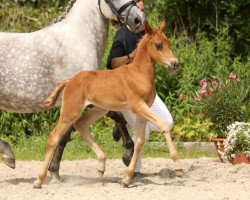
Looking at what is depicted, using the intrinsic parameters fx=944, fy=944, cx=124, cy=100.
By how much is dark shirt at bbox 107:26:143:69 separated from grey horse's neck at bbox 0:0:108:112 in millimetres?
443

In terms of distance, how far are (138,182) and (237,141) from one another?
1.40 metres

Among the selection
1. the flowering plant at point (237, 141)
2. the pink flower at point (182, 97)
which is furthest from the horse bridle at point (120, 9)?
the pink flower at point (182, 97)

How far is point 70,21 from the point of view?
941 cm

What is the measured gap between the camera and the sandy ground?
27.1 feet

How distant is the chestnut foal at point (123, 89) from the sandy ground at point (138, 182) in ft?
1.07

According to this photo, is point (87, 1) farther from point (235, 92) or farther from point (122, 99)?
point (235, 92)

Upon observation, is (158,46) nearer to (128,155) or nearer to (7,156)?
(128,155)

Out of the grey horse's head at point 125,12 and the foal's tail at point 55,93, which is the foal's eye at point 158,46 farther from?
the foal's tail at point 55,93

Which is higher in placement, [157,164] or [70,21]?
[70,21]

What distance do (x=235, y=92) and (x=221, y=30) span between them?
10.0ft

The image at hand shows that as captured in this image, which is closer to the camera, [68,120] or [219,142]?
[68,120]

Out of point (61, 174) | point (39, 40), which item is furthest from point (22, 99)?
point (61, 174)

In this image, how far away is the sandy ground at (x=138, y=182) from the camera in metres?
8.25

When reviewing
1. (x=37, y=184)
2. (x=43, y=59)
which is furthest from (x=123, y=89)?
(x=37, y=184)
